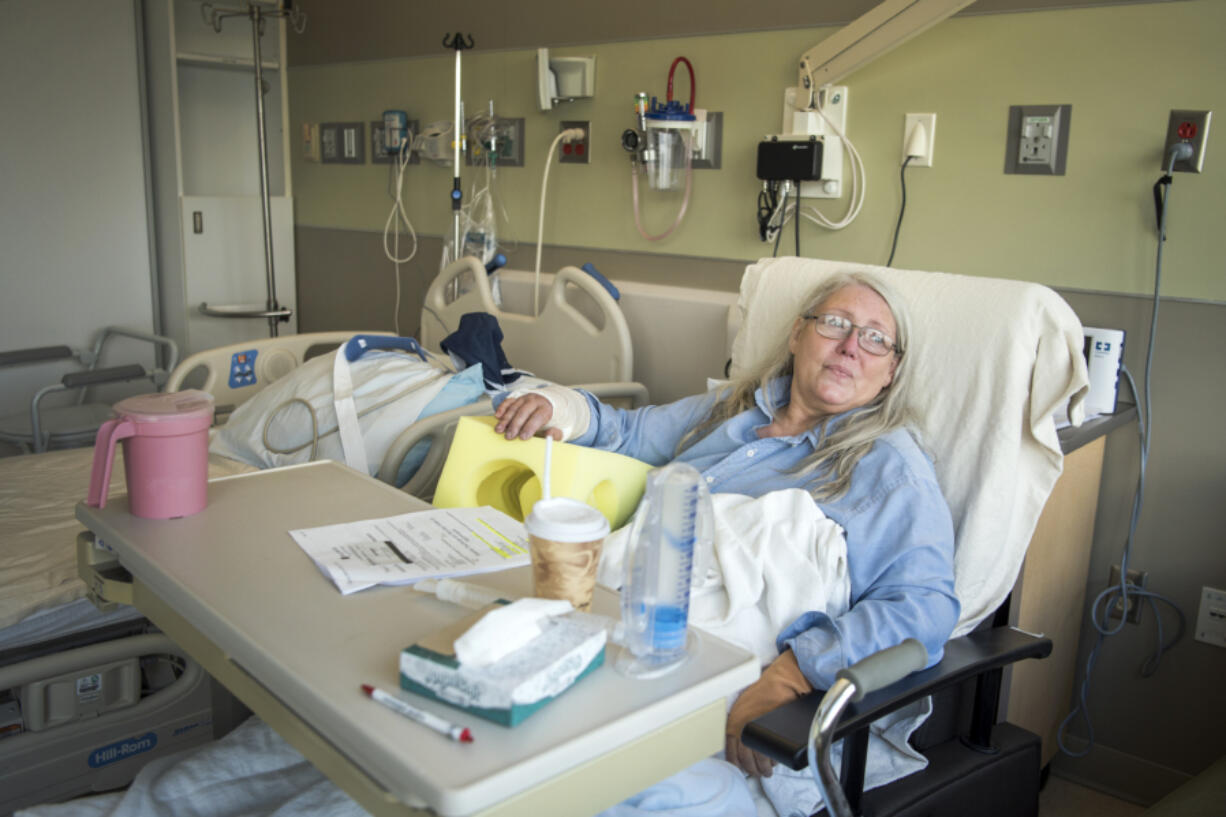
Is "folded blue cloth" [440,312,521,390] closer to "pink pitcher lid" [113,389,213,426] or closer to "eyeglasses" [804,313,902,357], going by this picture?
"eyeglasses" [804,313,902,357]

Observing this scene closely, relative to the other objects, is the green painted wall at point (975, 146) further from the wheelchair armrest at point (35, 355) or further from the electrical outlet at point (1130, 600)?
the wheelchair armrest at point (35, 355)

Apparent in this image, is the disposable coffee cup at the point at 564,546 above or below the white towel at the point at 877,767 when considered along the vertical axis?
above

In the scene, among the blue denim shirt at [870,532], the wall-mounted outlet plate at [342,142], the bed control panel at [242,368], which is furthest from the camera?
the wall-mounted outlet plate at [342,142]

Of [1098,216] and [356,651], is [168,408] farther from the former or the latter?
[1098,216]

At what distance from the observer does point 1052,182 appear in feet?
6.88

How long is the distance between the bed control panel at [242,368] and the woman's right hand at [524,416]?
1.11m

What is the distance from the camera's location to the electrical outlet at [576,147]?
116 inches

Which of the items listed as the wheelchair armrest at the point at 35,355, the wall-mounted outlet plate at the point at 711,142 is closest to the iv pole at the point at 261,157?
the wheelchair armrest at the point at 35,355

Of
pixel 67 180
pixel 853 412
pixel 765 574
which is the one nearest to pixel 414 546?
pixel 765 574

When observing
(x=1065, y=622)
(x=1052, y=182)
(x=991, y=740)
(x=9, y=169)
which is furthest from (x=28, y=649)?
(x=9, y=169)

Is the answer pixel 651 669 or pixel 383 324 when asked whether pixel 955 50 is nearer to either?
pixel 651 669

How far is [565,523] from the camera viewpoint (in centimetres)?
99

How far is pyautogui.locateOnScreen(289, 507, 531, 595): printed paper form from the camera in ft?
3.79

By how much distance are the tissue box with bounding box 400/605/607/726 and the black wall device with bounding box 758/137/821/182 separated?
1.67 meters
